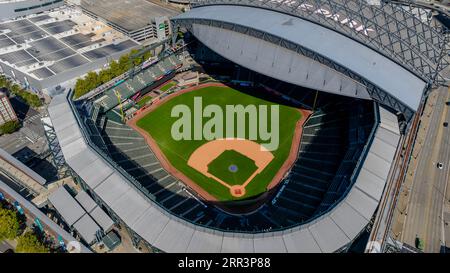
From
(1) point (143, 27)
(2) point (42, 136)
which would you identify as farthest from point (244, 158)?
(1) point (143, 27)

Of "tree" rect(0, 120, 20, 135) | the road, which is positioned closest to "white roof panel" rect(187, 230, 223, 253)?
the road

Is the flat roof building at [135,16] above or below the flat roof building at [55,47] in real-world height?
above

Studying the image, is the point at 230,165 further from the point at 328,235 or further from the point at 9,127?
the point at 9,127

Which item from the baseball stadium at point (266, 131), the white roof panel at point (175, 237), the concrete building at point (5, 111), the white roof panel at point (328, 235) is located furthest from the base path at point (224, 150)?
the concrete building at point (5, 111)

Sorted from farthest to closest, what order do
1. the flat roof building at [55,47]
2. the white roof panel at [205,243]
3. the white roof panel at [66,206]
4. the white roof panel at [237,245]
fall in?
the flat roof building at [55,47] < the white roof panel at [66,206] < the white roof panel at [205,243] < the white roof panel at [237,245]

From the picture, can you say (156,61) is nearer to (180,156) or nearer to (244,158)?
(180,156)

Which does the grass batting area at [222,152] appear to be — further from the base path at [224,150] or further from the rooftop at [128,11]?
the rooftop at [128,11]

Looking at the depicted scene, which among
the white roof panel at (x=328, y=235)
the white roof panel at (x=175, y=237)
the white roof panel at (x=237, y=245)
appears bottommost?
the white roof panel at (x=175, y=237)
